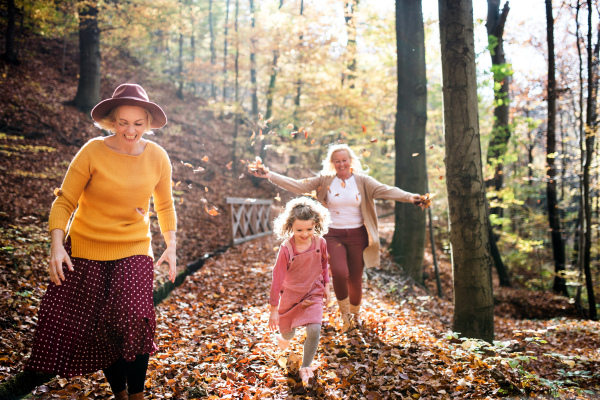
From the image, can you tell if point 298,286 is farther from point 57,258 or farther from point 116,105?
point 116,105

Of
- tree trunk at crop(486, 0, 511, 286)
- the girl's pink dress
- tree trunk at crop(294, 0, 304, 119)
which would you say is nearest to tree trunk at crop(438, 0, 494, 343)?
the girl's pink dress

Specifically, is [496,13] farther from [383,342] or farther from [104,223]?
[104,223]

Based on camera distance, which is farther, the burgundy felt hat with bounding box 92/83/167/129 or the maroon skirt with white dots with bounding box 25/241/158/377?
the burgundy felt hat with bounding box 92/83/167/129

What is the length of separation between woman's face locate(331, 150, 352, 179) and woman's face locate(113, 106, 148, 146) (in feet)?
8.56

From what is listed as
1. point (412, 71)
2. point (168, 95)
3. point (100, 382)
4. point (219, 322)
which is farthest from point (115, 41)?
point (100, 382)

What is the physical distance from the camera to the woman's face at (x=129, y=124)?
9.00ft

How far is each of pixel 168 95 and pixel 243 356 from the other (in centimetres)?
2518

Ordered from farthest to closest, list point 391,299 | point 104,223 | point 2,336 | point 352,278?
point 391,299
point 352,278
point 2,336
point 104,223

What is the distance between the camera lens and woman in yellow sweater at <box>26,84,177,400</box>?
250 centimetres

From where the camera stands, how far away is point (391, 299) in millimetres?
7059

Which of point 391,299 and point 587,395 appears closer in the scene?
point 587,395

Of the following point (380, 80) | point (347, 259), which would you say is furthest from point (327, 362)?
point (380, 80)

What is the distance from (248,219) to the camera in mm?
13508

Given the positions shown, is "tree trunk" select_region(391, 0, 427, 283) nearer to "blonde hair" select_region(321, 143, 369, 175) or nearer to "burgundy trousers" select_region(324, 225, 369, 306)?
"blonde hair" select_region(321, 143, 369, 175)
